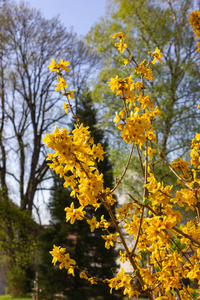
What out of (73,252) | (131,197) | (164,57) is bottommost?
(131,197)

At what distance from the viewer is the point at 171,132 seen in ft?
31.8

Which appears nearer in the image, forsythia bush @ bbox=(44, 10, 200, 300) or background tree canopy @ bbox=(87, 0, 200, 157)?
forsythia bush @ bbox=(44, 10, 200, 300)

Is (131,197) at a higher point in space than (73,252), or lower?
lower

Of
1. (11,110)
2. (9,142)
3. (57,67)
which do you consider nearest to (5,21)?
(11,110)

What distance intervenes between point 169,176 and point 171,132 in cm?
158

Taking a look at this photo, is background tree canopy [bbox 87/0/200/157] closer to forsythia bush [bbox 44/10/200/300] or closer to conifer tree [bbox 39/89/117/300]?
conifer tree [bbox 39/89/117/300]

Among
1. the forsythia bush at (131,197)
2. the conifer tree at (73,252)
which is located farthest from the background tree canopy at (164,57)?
the forsythia bush at (131,197)

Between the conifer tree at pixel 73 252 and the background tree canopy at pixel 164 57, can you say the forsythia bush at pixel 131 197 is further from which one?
the background tree canopy at pixel 164 57

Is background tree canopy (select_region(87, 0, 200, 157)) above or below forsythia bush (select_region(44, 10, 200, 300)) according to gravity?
above

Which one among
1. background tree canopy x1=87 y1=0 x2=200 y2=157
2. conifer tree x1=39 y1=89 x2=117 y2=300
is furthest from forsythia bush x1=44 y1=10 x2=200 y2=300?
background tree canopy x1=87 y1=0 x2=200 y2=157

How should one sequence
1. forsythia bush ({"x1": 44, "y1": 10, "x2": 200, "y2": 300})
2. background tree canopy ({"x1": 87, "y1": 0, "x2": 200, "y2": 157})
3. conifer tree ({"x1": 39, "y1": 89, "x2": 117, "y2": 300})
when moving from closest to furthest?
forsythia bush ({"x1": 44, "y1": 10, "x2": 200, "y2": 300}), conifer tree ({"x1": 39, "y1": 89, "x2": 117, "y2": 300}), background tree canopy ({"x1": 87, "y1": 0, "x2": 200, "y2": 157})

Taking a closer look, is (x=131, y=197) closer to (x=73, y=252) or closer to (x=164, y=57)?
(x=73, y=252)

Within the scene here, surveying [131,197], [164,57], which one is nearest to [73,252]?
[131,197]

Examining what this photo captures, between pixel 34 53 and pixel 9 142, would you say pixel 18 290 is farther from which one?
pixel 34 53
